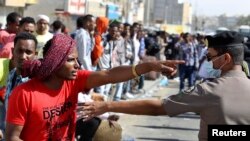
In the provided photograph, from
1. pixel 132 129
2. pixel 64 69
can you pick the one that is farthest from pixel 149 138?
pixel 64 69

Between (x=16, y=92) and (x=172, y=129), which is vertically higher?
(x=16, y=92)

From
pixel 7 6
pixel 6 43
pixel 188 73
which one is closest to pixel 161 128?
pixel 6 43

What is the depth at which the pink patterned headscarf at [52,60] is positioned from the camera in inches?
151

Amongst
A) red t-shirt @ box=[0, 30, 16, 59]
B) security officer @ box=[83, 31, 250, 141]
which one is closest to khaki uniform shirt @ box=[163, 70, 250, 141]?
security officer @ box=[83, 31, 250, 141]

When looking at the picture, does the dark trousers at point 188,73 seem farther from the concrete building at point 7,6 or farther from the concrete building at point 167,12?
the concrete building at point 167,12

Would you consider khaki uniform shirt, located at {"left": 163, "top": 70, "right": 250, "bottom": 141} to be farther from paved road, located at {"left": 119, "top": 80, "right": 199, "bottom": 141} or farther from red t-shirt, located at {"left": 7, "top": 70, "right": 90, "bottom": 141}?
paved road, located at {"left": 119, "top": 80, "right": 199, "bottom": 141}

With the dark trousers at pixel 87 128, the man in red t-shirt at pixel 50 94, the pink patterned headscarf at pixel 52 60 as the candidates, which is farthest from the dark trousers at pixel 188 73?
the pink patterned headscarf at pixel 52 60

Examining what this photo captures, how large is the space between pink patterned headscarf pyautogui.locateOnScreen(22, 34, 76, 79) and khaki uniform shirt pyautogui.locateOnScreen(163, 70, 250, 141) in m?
0.73

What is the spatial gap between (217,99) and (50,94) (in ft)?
3.43

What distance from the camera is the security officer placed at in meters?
3.59

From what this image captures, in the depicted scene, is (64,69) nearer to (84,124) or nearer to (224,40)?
(224,40)

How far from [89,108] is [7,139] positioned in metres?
0.54

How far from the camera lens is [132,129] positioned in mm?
10406

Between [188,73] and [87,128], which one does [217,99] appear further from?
[188,73]
